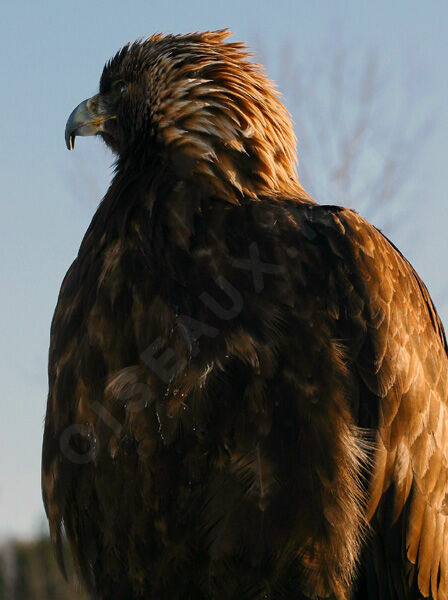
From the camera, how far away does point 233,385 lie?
4027 mm

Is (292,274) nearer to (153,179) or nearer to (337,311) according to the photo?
(337,311)

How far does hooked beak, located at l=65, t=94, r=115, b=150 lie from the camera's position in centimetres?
511

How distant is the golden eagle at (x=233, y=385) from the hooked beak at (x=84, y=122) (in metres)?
0.34

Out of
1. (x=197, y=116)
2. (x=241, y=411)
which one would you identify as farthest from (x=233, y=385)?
(x=197, y=116)

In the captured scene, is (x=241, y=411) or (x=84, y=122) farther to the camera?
(x=84, y=122)

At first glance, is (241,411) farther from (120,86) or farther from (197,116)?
(120,86)

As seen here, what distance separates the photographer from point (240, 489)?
3998 mm

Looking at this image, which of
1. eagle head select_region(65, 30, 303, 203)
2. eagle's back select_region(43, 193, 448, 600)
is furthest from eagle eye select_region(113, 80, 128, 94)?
eagle's back select_region(43, 193, 448, 600)

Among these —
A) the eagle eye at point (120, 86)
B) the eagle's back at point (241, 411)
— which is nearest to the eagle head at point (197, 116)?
the eagle eye at point (120, 86)

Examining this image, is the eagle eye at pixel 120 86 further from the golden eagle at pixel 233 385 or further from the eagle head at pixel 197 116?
the golden eagle at pixel 233 385

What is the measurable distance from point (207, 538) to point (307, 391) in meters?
0.75

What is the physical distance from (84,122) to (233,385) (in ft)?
6.12

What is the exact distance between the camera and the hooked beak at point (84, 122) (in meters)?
5.11

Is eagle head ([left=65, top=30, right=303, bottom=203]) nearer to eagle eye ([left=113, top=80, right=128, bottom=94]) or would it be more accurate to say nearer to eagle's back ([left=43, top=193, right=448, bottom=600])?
eagle eye ([left=113, top=80, right=128, bottom=94])
